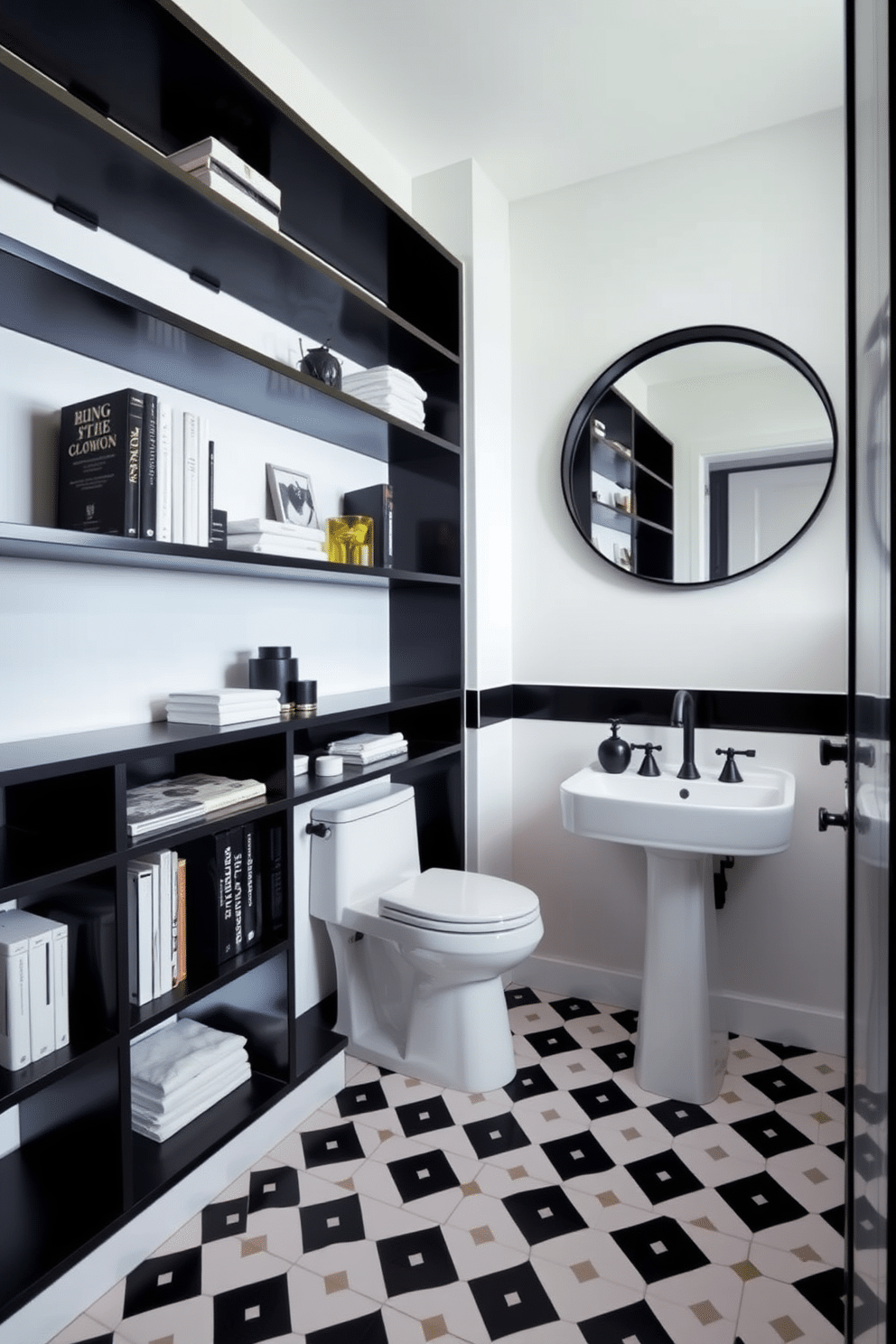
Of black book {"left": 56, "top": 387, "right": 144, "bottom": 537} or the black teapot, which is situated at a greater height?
the black teapot

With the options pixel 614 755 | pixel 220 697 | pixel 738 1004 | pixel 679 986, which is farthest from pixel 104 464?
pixel 738 1004

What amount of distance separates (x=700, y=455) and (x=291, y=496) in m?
1.25

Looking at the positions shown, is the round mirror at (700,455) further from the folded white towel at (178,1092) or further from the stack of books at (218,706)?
the folded white towel at (178,1092)

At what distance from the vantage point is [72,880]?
140 centimetres

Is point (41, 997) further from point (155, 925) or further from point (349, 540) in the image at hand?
point (349, 540)

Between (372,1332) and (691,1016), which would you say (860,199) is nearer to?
(372,1332)

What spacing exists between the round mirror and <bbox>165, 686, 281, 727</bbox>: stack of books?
130 cm

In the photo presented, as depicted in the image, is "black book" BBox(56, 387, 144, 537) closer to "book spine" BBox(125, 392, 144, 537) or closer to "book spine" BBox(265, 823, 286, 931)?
"book spine" BBox(125, 392, 144, 537)

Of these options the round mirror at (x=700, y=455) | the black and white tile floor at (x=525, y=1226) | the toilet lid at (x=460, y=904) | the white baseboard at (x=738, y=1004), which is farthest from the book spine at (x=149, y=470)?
the white baseboard at (x=738, y=1004)

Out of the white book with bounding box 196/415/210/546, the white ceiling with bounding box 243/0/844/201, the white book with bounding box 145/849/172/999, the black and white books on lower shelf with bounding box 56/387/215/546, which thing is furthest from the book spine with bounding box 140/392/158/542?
the white ceiling with bounding box 243/0/844/201

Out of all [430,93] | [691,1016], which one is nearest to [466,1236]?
[691,1016]

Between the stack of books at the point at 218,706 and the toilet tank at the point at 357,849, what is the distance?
1.56ft

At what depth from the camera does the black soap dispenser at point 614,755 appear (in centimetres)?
236

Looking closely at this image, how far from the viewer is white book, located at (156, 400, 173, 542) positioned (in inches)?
58.2
